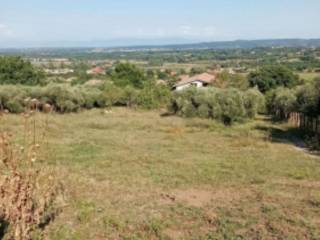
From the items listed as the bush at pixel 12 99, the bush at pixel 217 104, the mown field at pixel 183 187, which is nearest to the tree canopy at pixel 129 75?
the bush at pixel 217 104

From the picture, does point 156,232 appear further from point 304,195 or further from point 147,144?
point 147,144

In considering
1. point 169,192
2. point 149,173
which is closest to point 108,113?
point 149,173

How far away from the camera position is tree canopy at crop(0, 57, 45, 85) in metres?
43.4

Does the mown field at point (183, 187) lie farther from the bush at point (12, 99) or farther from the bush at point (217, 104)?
the bush at point (12, 99)

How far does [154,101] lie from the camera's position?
39.0 meters

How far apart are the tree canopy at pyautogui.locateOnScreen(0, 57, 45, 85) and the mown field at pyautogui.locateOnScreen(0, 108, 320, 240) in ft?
81.2

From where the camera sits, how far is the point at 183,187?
1127 centimetres

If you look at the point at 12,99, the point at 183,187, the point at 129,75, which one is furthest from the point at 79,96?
the point at 183,187

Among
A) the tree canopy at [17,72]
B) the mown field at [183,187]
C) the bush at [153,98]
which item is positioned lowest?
the bush at [153,98]

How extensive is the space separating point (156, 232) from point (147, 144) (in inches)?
450

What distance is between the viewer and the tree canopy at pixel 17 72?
143 ft

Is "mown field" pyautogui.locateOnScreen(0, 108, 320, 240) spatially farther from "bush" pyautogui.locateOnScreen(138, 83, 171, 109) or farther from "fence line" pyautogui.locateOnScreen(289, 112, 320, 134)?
"bush" pyautogui.locateOnScreen(138, 83, 171, 109)

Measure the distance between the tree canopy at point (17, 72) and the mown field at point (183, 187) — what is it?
24.8 meters

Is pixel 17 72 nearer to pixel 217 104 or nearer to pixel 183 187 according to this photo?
pixel 217 104
